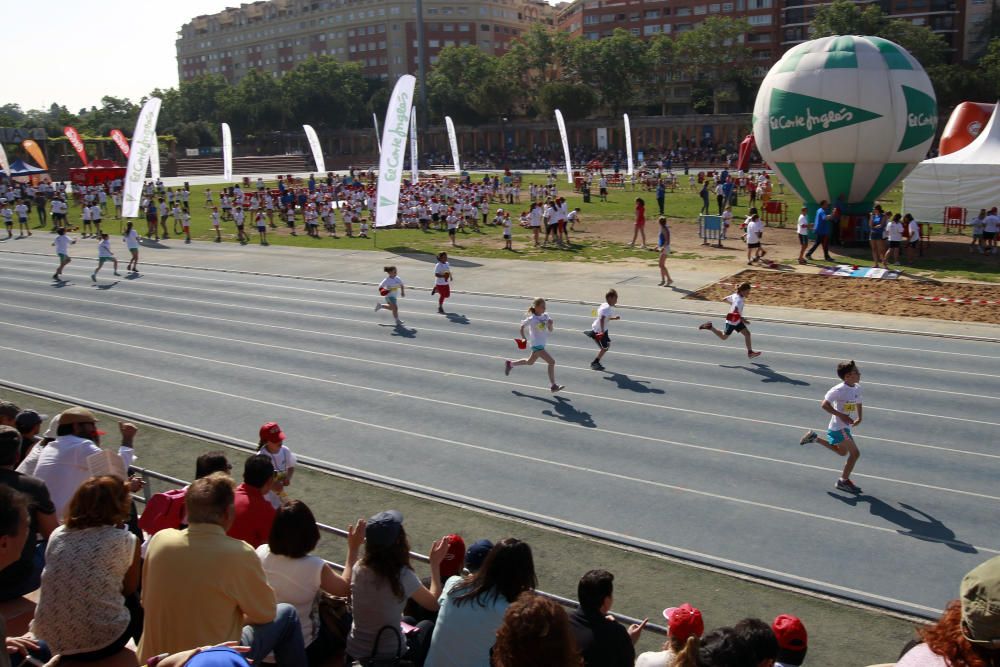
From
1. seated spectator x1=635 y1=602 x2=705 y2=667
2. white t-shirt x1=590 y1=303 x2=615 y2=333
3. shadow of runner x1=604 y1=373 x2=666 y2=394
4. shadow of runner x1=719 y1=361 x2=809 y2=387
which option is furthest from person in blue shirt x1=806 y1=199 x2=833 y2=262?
seated spectator x1=635 y1=602 x2=705 y2=667

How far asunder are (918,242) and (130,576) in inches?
1069

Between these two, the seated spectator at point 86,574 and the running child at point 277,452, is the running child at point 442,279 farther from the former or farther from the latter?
the seated spectator at point 86,574

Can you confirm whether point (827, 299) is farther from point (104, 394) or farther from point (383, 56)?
point (383, 56)

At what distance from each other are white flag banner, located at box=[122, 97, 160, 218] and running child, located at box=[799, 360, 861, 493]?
2925 centimetres

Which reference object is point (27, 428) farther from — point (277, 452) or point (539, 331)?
point (539, 331)

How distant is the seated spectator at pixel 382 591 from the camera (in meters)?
5.32

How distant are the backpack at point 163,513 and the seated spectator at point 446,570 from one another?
1825mm

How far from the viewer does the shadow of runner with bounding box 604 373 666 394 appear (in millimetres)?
14773

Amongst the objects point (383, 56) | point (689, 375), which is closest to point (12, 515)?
point (689, 375)

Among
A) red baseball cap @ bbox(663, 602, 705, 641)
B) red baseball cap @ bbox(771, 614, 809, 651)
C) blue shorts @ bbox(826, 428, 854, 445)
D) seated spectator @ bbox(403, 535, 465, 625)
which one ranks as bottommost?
blue shorts @ bbox(826, 428, 854, 445)

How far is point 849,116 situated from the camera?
28328 mm

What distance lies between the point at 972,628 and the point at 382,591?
3.34m

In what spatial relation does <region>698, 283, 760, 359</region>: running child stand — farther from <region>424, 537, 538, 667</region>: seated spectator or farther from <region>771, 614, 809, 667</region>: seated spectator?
<region>424, 537, 538, 667</region>: seated spectator

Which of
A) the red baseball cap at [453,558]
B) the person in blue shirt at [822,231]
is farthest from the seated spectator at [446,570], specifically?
the person in blue shirt at [822,231]
